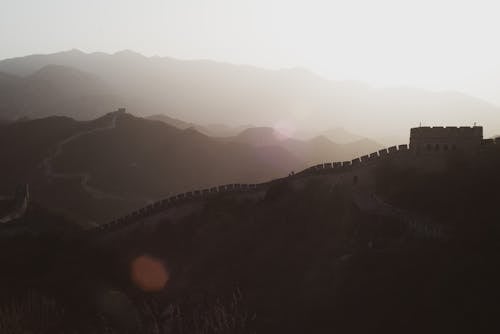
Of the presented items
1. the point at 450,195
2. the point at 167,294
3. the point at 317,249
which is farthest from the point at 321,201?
the point at 167,294

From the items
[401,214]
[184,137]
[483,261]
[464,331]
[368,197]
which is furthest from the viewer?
[184,137]

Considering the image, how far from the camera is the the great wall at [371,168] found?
37.7 m

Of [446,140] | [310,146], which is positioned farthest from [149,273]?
[310,146]

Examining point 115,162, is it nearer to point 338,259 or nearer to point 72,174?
point 72,174

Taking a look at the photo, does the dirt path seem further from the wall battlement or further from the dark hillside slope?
the dark hillside slope

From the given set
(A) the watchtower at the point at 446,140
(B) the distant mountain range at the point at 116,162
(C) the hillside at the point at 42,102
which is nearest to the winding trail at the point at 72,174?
(B) the distant mountain range at the point at 116,162

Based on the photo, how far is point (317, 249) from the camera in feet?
123

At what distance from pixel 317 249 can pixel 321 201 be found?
5.30 metres

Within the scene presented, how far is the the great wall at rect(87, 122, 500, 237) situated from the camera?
3766 centimetres

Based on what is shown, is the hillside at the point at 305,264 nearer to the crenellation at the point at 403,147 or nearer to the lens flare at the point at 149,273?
the lens flare at the point at 149,273

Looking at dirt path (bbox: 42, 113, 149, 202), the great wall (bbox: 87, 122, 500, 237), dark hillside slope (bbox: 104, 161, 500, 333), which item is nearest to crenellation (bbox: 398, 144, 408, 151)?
the great wall (bbox: 87, 122, 500, 237)

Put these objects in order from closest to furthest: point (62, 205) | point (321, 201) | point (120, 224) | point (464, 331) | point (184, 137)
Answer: point (464, 331), point (321, 201), point (120, 224), point (62, 205), point (184, 137)

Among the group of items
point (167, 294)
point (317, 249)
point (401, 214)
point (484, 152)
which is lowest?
point (167, 294)

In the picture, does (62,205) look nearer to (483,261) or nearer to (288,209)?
(288,209)
